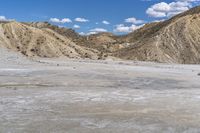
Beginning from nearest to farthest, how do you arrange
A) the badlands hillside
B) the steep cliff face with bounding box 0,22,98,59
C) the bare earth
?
the bare earth → the steep cliff face with bounding box 0,22,98,59 → the badlands hillside

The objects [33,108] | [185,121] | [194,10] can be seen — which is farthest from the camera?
[194,10]

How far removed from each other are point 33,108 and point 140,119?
3563 millimetres

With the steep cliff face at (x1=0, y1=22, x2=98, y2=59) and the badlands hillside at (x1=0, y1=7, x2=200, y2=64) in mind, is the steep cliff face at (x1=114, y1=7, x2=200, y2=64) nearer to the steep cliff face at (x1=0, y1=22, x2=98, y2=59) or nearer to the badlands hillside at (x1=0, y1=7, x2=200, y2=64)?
the badlands hillside at (x1=0, y1=7, x2=200, y2=64)

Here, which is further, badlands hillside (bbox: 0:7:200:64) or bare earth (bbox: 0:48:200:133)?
badlands hillside (bbox: 0:7:200:64)

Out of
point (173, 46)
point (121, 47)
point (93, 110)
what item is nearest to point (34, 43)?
point (173, 46)

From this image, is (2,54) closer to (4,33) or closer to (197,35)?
(4,33)

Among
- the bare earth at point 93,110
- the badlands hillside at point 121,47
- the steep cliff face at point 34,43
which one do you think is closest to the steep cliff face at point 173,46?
the badlands hillside at point 121,47

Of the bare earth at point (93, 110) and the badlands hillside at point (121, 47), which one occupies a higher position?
the badlands hillside at point (121, 47)

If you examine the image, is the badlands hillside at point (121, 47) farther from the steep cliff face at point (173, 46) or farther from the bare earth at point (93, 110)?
the bare earth at point (93, 110)

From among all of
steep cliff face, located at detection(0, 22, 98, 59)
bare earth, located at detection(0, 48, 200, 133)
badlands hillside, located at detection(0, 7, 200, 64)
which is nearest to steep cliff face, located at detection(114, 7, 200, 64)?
badlands hillside, located at detection(0, 7, 200, 64)

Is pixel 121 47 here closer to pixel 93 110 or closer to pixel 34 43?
pixel 34 43

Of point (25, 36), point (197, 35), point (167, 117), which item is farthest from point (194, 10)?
point (167, 117)

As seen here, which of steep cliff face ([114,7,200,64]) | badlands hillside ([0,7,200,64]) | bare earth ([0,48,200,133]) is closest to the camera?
bare earth ([0,48,200,133])

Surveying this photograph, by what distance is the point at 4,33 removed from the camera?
58031 mm
